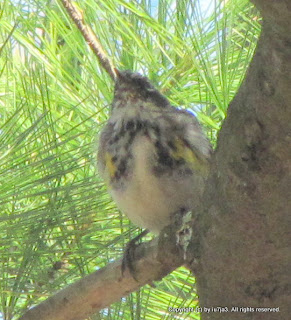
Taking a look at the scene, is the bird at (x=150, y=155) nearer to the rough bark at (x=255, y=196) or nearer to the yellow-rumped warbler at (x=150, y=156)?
the yellow-rumped warbler at (x=150, y=156)

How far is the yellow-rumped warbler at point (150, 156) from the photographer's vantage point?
152cm

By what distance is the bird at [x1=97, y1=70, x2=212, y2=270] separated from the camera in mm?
1519

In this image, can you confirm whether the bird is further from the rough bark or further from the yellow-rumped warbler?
the rough bark

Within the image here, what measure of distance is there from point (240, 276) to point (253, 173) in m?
0.20

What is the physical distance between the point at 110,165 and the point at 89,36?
0.43m

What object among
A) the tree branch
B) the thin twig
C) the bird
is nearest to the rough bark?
the tree branch

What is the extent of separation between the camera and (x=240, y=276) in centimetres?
107

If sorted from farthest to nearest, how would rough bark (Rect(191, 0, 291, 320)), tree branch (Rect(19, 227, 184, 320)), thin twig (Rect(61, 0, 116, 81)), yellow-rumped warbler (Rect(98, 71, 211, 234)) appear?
thin twig (Rect(61, 0, 116, 81)), yellow-rumped warbler (Rect(98, 71, 211, 234)), tree branch (Rect(19, 227, 184, 320)), rough bark (Rect(191, 0, 291, 320))

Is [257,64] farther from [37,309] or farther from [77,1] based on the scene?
[77,1]

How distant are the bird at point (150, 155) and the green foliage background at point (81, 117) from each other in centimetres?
6

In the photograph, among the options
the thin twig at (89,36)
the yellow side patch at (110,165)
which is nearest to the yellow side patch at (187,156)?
the yellow side patch at (110,165)

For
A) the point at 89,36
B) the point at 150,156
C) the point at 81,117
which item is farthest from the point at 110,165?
the point at 89,36

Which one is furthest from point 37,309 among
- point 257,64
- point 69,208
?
point 257,64

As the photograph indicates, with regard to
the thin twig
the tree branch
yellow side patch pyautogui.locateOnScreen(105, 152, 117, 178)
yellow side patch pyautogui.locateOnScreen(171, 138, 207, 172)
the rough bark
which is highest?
the thin twig
